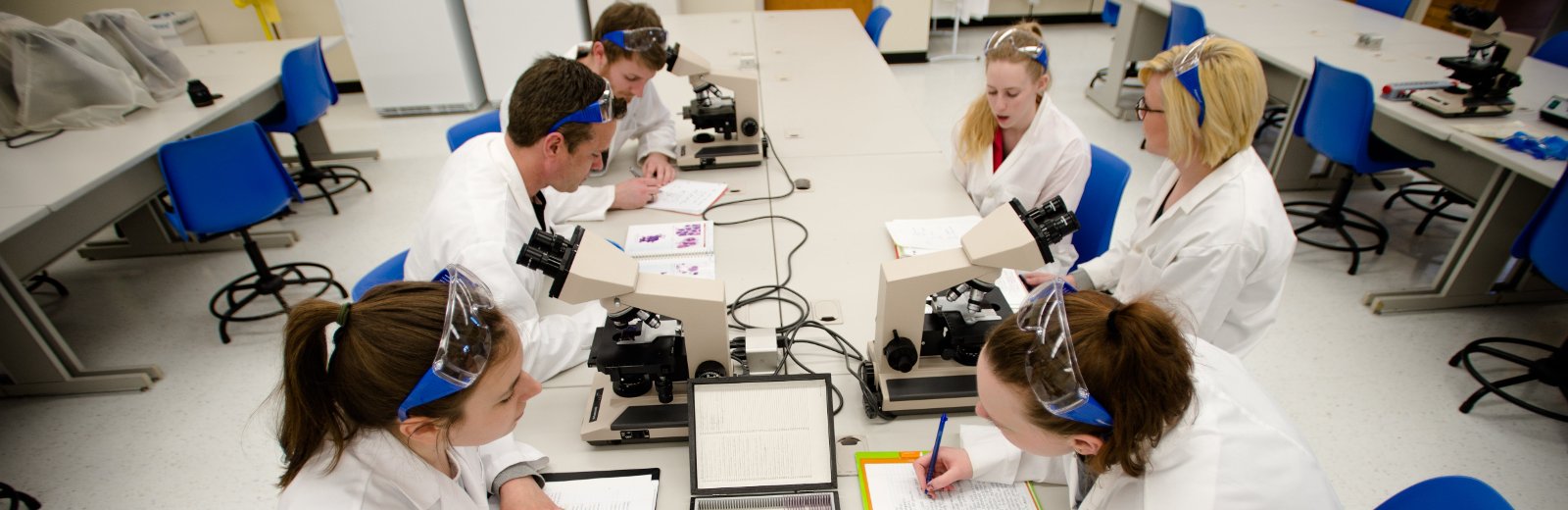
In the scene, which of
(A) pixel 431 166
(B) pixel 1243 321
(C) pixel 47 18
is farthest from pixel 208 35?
(B) pixel 1243 321

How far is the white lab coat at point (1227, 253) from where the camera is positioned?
56.9 inches

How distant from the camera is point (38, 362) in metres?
2.32

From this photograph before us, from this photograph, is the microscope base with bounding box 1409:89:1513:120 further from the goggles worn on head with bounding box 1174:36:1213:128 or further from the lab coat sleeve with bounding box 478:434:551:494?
the lab coat sleeve with bounding box 478:434:551:494

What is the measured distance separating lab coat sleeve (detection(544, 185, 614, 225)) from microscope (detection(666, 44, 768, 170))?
422 mm

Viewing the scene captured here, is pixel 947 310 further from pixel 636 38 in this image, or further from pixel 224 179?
pixel 224 179

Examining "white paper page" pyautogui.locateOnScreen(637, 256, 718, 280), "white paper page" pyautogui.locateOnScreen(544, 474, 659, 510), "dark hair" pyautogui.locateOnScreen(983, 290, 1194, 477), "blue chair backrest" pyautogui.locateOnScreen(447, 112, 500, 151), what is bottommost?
"white paper page" pyautogui.locateOnScreen(544, 474, 659, 510)

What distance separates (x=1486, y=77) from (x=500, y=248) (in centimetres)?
337

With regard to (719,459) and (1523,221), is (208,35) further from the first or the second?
(1523,221)

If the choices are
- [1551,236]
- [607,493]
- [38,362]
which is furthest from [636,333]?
[1551,236]

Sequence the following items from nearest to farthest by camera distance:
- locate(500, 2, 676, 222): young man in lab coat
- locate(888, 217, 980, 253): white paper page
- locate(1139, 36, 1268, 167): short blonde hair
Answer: locate(1139, 36, 1268, 167): short blonde hair → locate(888, 217, 980, 253): white paper page → locate(500, 2, 676, 222): young man in lab coat

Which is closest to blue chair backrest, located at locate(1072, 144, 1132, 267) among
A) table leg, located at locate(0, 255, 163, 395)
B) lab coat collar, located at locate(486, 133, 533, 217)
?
lab coat collar, located at locate(486, 133, 533, 217)

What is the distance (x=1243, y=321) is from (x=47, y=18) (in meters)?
7.20

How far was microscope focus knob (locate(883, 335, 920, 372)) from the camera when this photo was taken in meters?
1.28

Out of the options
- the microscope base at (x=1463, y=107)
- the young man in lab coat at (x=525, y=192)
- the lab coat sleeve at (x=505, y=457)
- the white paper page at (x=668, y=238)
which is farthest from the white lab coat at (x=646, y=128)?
the microscope base at (x=1463, y=107)
